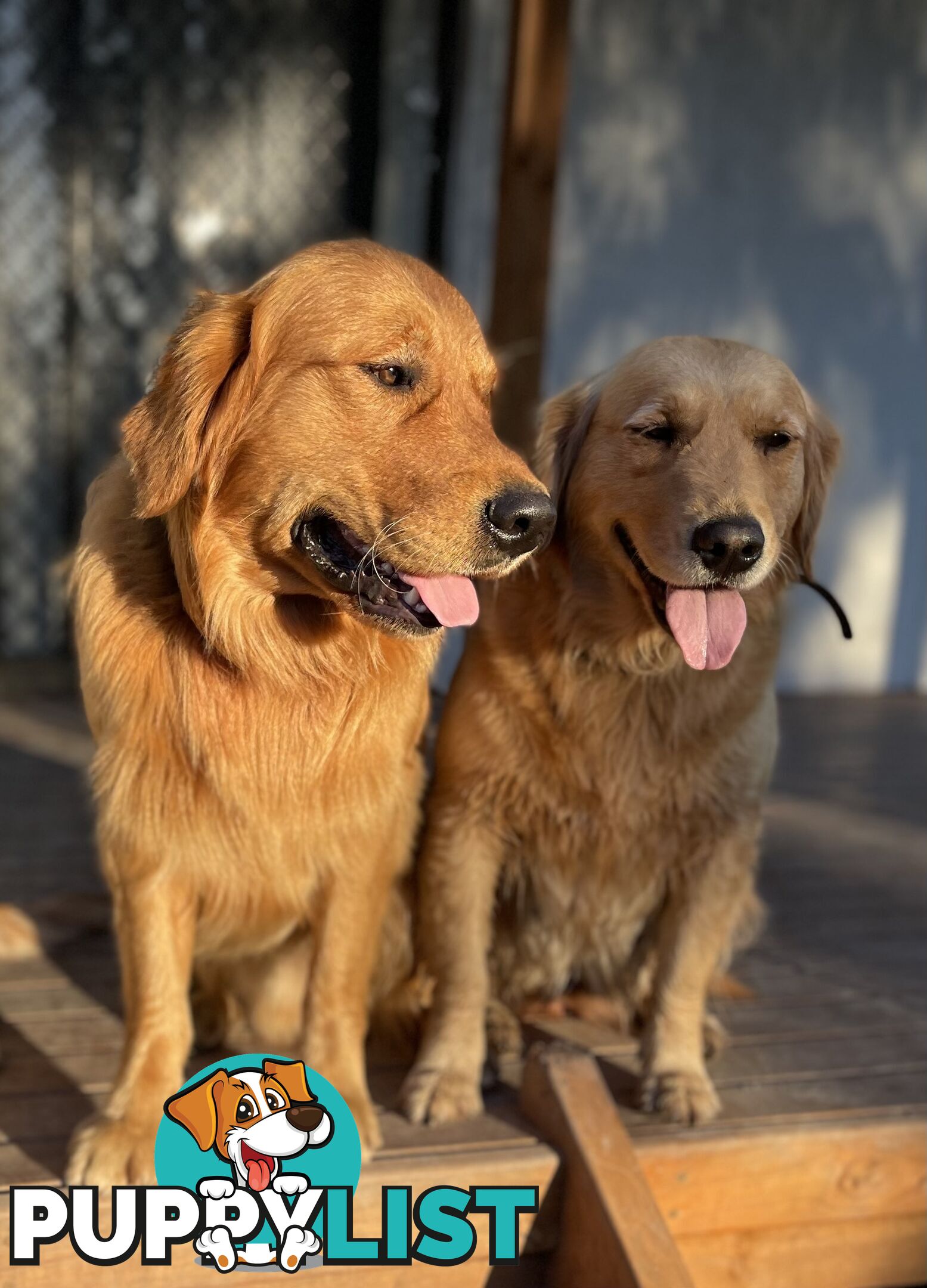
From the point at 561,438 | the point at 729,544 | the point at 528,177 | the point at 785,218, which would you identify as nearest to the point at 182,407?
the point at 561,438

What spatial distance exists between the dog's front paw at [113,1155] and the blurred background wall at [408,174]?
12.6 feet

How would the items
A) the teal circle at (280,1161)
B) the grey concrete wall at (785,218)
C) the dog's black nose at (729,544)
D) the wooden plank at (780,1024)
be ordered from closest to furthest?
1. the teal circle at (280,1161)
2. the dog's black nose at (729,544)
3. the wooden plank at (780,1024)
4. the grey concrete wall at (785,218)

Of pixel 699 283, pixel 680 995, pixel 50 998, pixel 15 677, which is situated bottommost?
pixel 15 677

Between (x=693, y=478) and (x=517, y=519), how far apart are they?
404mm

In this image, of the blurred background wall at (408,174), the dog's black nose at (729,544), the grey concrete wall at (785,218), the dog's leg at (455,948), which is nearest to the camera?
the dog's black nose at (729,544)

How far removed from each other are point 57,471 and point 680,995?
4.24 m

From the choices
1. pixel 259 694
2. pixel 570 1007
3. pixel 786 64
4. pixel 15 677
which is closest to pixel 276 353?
pixel 259 694

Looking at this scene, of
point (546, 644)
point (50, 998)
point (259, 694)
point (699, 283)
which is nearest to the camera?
point (259, 694)

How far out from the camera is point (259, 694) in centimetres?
194

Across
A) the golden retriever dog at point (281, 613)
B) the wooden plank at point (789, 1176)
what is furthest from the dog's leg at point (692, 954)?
the golden retriever dog at point (281, 613)

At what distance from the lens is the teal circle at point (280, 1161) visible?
171 centimetres

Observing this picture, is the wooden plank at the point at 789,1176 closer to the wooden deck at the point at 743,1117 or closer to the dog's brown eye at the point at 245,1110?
the wooden deck at the point at 743,1117

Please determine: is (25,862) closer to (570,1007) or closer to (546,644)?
(570,1007)

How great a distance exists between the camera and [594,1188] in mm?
1899
